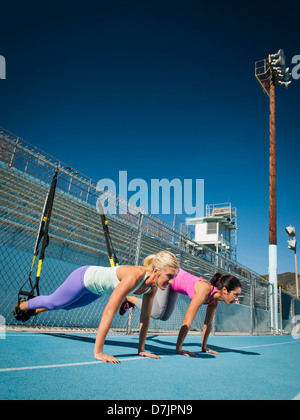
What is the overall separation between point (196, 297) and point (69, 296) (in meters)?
1.50

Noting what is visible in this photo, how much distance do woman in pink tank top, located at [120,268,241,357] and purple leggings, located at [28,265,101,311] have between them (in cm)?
60

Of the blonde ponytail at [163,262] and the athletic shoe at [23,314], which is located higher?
the blonde ponytail at [163,262]

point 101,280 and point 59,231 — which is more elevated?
point 59,231

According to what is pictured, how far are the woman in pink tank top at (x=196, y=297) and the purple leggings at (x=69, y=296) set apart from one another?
598mm

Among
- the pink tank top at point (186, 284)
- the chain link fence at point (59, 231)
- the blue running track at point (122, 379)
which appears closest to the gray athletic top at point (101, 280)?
the blue running track at point (122, 379)

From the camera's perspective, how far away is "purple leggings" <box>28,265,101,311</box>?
3.01m

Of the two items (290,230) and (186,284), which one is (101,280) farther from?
(290,230)

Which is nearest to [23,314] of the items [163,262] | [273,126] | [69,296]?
[69,296]

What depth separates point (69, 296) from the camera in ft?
10.1

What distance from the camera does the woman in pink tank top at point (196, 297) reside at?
10.9 feet

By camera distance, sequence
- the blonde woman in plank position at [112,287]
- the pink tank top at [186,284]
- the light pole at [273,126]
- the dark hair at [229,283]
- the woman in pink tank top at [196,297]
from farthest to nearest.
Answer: the light pole at [273,126] → the pink tank top at [186,284] → the dark hair at [229,283] → the woman in pink tank top at [196,297] → the blonde woman in plank position at [112,287]

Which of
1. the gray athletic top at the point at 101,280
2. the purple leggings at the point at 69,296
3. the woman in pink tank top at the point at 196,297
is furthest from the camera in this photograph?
the woman in pink tank top at the point at 196,297

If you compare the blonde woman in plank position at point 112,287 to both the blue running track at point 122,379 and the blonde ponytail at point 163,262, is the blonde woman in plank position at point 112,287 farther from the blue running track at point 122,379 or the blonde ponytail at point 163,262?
the blue running track at point 122,379

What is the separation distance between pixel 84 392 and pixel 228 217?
3503cm
